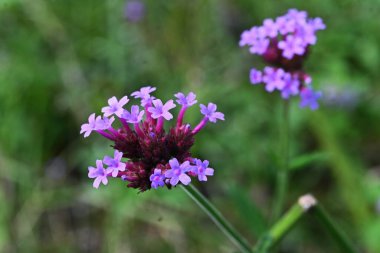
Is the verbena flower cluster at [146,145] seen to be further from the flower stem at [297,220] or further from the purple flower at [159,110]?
the flower stem at [297,220]

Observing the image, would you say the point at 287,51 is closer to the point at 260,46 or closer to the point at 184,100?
the point at 260,46

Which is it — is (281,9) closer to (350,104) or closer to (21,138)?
(350,104)

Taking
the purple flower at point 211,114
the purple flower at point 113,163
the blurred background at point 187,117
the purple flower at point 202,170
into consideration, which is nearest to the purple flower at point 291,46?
the purple flower at point 211,114

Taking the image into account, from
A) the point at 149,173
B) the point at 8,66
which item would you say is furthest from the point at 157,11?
the point at 149,173

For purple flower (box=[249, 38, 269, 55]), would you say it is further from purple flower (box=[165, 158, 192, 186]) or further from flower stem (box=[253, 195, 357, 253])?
purple flower (box=[165, 158, 192, 186])

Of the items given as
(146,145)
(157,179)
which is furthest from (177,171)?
(146,145)

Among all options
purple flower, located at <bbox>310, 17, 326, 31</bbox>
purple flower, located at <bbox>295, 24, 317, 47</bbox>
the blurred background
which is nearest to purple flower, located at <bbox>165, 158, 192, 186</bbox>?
purple flower, located at <bbox>295, 24, 317, 47</bbox>
